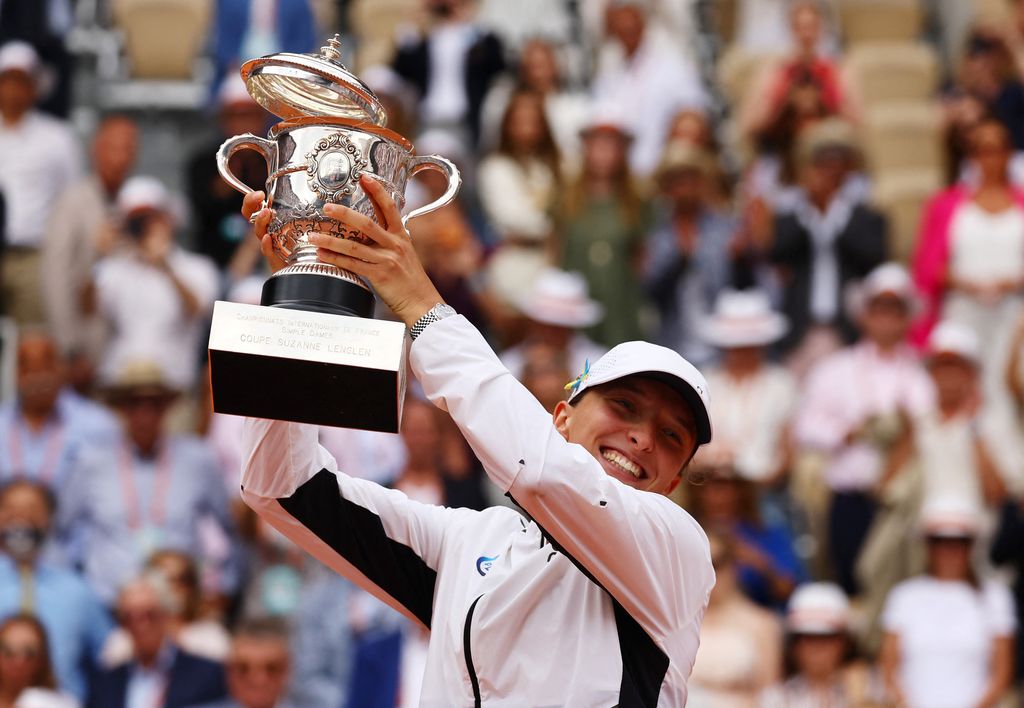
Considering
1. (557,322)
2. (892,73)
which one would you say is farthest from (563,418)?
(892,73)

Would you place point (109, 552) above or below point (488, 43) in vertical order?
below

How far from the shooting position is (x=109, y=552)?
9.12 meters

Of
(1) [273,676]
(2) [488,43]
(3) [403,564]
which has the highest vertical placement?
(2) [488,43]

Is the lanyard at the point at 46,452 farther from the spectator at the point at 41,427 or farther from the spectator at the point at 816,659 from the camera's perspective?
the spectator at the point at 816,659

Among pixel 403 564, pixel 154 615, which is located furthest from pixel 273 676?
pixel 403 564

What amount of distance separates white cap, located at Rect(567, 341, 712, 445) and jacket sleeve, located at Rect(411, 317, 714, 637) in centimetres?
25

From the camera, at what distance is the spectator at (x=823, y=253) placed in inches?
428

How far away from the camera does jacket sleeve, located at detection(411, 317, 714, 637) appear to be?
357 cm

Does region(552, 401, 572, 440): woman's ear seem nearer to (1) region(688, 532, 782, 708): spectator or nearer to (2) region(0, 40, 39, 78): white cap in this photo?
(1) region(688, 532, 782, 708): spectator

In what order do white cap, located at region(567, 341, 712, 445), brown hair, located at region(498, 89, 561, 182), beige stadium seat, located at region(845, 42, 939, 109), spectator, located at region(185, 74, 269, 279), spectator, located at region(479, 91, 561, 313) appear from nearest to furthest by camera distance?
white cap, located at region(567, 341, 712, 445)
spectator, located at region(185, 74, 269, 279)
spectator, located at region(479, 91, 561, 313)
brown hair, located at region(498, 89, 561, 182)
beige stadium seat, located at region(845, 42, 939, 109)

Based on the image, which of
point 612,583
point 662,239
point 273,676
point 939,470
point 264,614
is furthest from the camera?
point 662,239

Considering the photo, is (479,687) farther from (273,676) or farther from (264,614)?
(264,614)

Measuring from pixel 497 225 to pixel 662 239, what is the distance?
3.74ft

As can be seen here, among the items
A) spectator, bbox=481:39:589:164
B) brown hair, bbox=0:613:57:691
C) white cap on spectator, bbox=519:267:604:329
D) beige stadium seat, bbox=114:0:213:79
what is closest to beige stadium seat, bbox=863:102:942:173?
spectator, bbox=481:39:589:164
